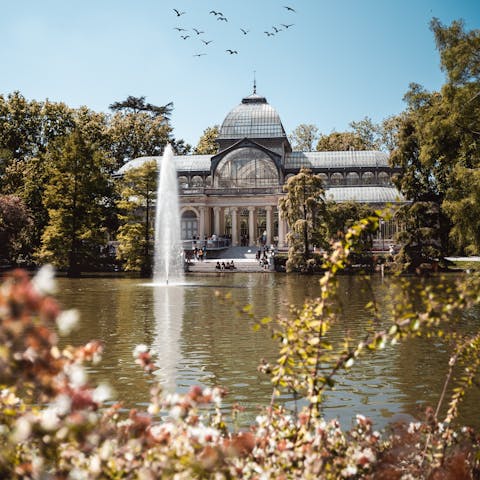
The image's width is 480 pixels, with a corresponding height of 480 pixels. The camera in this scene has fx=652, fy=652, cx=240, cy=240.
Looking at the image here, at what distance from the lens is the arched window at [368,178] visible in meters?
68.1

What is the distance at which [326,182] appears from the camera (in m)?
68.8

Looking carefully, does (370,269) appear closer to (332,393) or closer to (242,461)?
(332,393)

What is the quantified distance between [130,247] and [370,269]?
17261 millimetres

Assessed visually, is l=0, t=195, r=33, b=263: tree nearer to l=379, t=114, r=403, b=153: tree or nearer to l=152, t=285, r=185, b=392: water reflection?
l=152, t=285, r=185, b=392: water reflection

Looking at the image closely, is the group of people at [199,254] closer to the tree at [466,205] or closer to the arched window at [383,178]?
the arched window at [383,178]

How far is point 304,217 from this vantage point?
4775cm

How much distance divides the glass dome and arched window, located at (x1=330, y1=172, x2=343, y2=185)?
7.44m

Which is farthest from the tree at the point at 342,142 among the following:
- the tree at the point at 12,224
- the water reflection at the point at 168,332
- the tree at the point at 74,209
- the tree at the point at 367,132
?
the water reflection at the point at 168,332

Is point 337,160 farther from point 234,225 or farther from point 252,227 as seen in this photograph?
point 234,225

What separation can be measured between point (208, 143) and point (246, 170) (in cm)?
2288

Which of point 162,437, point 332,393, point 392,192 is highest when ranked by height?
point 392,192

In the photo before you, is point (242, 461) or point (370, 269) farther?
point (370, 269)

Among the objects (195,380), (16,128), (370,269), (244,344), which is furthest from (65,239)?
(195,380)

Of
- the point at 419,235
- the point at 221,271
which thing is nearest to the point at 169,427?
the point at 419,235
